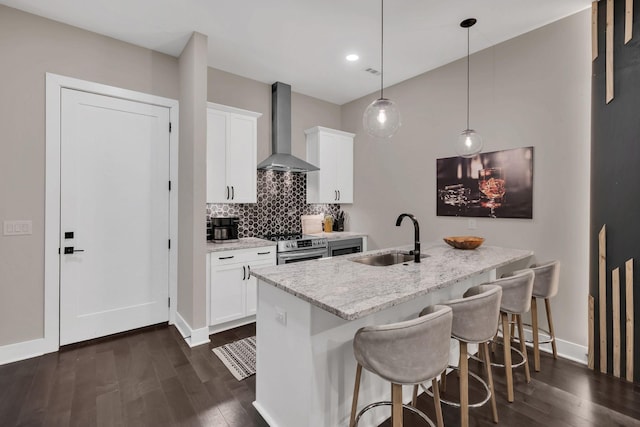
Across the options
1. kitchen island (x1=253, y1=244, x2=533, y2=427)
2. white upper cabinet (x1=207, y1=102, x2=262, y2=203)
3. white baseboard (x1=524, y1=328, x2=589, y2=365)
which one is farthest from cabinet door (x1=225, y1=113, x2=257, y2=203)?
white baseboard (x1=524, y1=328, x2=589, y2=365)

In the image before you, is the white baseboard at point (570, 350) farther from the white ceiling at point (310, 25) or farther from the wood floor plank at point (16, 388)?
the wood floor plank at point (16, 388)

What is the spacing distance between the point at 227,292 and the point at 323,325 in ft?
6.56

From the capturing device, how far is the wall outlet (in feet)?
5.80

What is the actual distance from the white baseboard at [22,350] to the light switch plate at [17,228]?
38.3 inches

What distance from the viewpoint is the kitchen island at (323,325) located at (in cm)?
159

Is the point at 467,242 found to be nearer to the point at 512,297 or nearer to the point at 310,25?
the point at 512,297

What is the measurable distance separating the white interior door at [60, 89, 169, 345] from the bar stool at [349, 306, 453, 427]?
285cm

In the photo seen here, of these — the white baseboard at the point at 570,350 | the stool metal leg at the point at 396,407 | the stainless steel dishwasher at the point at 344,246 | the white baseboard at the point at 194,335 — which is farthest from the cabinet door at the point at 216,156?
the white baseboard at the point at 570,350

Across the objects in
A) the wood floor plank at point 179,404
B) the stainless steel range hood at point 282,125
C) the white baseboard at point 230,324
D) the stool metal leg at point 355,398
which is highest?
the stainless steel range hood at point 282,125

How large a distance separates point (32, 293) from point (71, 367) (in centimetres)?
78

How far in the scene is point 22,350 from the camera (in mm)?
2686

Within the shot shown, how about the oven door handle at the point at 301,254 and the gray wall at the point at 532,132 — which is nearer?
the gray wall at the point at 532,132

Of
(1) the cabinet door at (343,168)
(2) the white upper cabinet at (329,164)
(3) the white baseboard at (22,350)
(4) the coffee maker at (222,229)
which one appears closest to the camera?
(3) the white baseboard at (22,350)

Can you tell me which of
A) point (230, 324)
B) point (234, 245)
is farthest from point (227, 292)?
point (234, 245)
